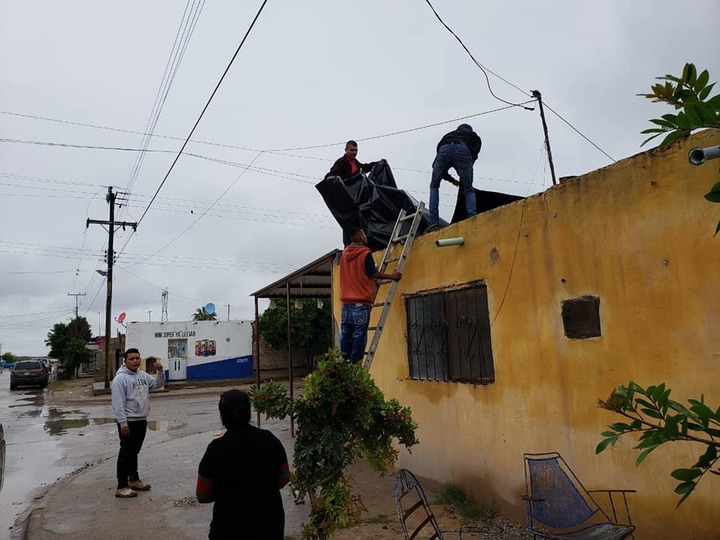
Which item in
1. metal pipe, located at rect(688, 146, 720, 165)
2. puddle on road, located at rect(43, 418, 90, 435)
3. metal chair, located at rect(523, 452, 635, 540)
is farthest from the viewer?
puddle on road, located at rect(43, 418, 90, 435)

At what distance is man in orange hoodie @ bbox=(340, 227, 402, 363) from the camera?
5637 mm

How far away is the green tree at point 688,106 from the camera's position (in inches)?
63.5

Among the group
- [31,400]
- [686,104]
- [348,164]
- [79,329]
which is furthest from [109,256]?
[686,104]

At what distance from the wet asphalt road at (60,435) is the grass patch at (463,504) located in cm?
460

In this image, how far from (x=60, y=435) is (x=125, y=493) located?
295 inches

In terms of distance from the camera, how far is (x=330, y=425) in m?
3.74

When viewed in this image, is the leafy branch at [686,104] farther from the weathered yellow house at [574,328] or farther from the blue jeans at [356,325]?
the blue jeans at [356,325]

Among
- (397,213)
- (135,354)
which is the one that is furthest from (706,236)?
(135,354)

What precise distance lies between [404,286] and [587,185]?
8.94 ft

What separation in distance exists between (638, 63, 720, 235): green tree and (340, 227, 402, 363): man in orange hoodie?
393cm

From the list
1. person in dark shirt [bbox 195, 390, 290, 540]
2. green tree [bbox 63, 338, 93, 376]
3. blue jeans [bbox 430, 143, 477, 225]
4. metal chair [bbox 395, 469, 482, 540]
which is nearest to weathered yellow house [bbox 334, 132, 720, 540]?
blue jeans [bbox 430, 143, 477, 225]

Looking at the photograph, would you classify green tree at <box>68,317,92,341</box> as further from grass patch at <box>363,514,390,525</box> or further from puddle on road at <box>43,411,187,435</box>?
grass patch at <box>363,514,390,525</box>

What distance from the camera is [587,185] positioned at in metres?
4.24

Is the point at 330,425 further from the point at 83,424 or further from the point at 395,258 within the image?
the point at 83,424
